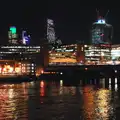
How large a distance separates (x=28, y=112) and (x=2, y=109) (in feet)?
12.3

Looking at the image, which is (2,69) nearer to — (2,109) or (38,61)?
(38,61)

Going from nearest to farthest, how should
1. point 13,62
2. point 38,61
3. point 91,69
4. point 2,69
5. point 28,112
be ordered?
point 28,112, point 2,69, point 13,62, point 91,69, point 38,61

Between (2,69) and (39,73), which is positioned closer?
(2,69)

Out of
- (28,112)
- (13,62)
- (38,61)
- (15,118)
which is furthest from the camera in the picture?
(38,61)

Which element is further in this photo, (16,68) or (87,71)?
(87,71)

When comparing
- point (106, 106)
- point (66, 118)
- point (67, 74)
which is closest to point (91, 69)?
point (67, 74)

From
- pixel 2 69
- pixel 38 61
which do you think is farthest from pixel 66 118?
pixel 38 61

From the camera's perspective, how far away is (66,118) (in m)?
37.2

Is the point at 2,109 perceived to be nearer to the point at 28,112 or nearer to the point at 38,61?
the point at 28,112

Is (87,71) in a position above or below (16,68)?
below

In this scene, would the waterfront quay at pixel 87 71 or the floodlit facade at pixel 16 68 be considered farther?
the waterfront quay at pixel 87 71

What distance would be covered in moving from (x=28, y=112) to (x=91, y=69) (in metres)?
124

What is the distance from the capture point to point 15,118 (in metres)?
37.2

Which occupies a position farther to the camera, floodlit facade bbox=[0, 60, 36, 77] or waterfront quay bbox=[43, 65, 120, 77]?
waterfront quay bbox=[43, 65, 120, 77]
